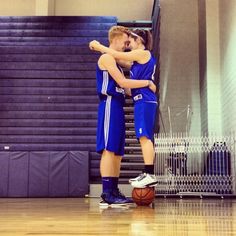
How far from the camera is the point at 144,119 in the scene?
3.20 m

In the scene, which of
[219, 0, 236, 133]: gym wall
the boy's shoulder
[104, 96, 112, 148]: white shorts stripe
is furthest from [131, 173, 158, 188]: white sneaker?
[219, 0, 236, 133]: gym wall

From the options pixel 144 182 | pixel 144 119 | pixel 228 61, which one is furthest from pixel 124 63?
pixel 228 61

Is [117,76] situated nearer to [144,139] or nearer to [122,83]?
[122,83]

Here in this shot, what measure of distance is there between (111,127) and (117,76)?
403mm

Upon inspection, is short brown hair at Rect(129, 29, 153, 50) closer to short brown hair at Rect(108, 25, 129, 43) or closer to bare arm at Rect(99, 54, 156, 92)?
short brown hair at Rect(108, 25, 129, 43)

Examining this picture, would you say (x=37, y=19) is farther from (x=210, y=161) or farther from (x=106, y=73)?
(x=106, y=73)

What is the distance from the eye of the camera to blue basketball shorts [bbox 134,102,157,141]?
10.4ft

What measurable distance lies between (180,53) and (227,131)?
9.06 ft

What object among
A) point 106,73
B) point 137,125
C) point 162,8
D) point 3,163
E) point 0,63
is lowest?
point 3,163

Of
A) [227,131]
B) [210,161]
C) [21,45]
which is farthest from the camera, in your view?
[21,45]

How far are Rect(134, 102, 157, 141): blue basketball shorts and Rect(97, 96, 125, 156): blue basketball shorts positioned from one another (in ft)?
A: 0.46

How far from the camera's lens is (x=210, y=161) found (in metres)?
6.36

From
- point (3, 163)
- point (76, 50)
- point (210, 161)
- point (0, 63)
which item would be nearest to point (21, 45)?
point (0, 63)

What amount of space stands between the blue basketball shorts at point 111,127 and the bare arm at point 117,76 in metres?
0.17
